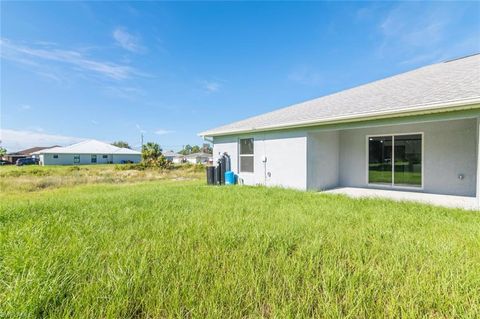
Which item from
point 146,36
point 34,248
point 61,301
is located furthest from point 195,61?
point 61,301

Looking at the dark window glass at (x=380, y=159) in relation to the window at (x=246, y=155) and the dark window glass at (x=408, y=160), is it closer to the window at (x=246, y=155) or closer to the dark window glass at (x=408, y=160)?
the dark window glass at (x=408, y=160)

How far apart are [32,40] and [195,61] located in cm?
887

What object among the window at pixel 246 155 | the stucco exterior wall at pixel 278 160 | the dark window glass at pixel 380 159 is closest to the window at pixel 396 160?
the dark window glass at pixel 380 159

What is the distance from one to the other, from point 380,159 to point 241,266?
8.65m

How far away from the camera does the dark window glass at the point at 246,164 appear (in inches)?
434

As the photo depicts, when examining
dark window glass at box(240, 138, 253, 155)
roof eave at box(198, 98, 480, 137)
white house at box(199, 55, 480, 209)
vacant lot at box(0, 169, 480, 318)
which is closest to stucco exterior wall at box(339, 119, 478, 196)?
white house at box(199, 55, 480, 209)

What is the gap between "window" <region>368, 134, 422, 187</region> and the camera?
7.98 metres

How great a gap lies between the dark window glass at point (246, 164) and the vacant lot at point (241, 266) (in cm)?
633

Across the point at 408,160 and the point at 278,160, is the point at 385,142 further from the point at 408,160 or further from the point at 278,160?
the point at 278,160

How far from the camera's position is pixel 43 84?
15.6 meters

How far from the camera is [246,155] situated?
36.8ft

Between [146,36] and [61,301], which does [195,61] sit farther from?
[61,301]

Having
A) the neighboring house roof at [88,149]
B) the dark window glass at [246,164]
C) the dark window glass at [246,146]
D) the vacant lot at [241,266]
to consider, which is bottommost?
the vacant lot at [241,266]

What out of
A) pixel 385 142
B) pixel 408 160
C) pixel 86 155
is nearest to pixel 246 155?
pixel 385 142
